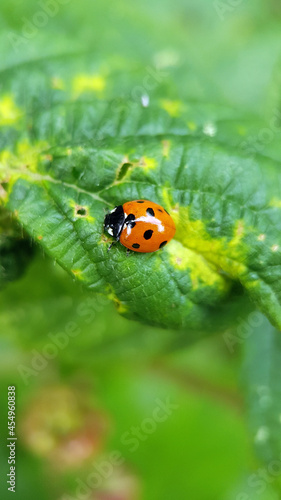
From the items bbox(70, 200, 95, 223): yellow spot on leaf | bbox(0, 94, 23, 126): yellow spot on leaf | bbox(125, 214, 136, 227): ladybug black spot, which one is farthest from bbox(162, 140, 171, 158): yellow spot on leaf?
bbox(0, 94, 23, 126): yellow spot on leaf

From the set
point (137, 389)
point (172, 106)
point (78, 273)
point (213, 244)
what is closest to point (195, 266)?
point (213, 244)

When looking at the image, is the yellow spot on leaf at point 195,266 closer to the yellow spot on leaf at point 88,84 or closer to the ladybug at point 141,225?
the ladybug at point 141,225

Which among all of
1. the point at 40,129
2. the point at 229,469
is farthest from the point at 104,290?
the point at 229,469

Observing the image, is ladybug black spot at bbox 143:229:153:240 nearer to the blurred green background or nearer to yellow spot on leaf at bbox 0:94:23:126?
yellow spot on leaf at bbox 0:94:23:126

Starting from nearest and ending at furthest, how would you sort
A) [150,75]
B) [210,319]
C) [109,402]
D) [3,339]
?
[210,319] < [150,75] < [3,339] < [109,402]

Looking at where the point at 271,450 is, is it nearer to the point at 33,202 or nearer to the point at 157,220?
the point at 157,220

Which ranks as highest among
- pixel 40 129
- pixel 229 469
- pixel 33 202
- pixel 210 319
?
pixel 40 129
